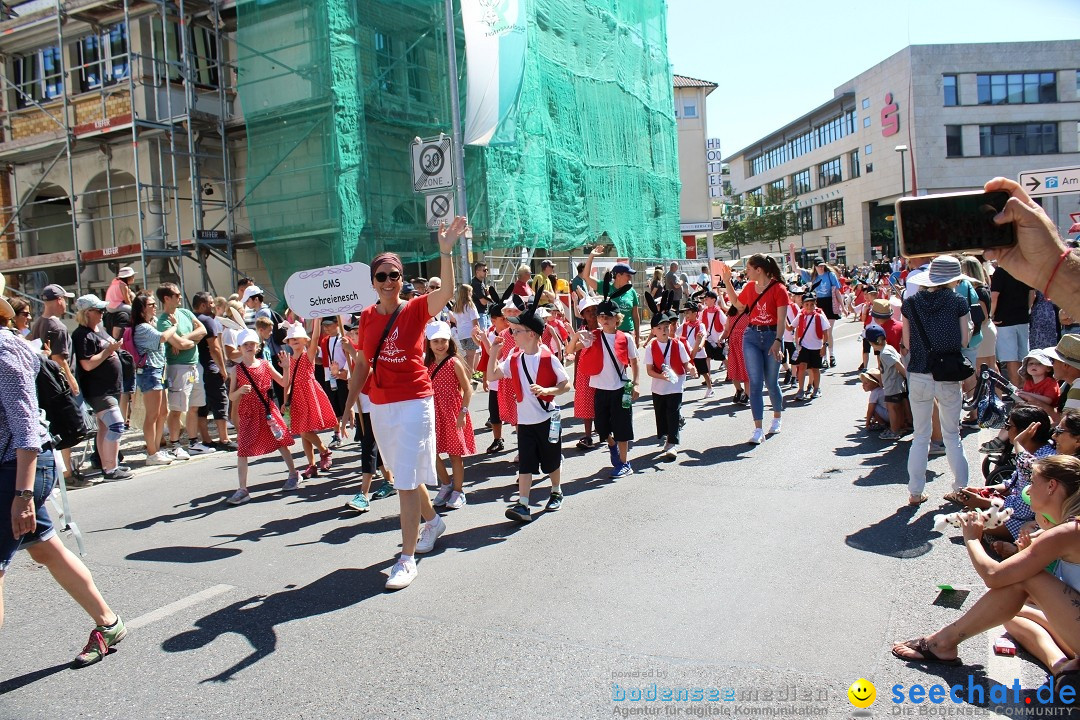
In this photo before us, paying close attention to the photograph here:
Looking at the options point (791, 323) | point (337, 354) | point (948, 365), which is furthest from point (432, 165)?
point (948, 365)

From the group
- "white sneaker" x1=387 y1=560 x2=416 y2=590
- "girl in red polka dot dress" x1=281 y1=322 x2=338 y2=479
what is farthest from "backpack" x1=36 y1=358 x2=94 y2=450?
"girl in red polka dot dress" x1=281 y1=322 x2=338 y2=479

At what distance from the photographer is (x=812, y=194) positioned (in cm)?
7181

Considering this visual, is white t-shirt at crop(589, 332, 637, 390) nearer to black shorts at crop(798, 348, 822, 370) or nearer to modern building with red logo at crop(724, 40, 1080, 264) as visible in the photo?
black shorts at crop(798, 348, 822, 370)

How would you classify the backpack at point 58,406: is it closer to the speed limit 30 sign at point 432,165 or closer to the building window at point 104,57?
the speed limit 30 sign at point 432,165

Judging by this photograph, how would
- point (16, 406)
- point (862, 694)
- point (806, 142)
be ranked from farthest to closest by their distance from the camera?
point (806, 142) < point (16, 406) < point (862, 694)

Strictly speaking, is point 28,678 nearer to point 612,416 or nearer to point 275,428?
point 275,428

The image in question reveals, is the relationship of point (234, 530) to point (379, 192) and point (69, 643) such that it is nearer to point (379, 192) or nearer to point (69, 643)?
point (69, 643)

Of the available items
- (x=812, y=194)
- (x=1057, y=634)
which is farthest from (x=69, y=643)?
(x=812, y=194)

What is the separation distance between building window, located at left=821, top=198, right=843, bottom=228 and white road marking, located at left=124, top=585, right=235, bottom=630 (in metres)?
68.6

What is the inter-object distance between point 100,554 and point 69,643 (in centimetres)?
184

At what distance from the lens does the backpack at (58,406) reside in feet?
14.5

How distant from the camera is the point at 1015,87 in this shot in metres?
55.2

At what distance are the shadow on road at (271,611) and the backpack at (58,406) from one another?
125cm

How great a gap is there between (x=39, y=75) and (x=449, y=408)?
19972 mm
